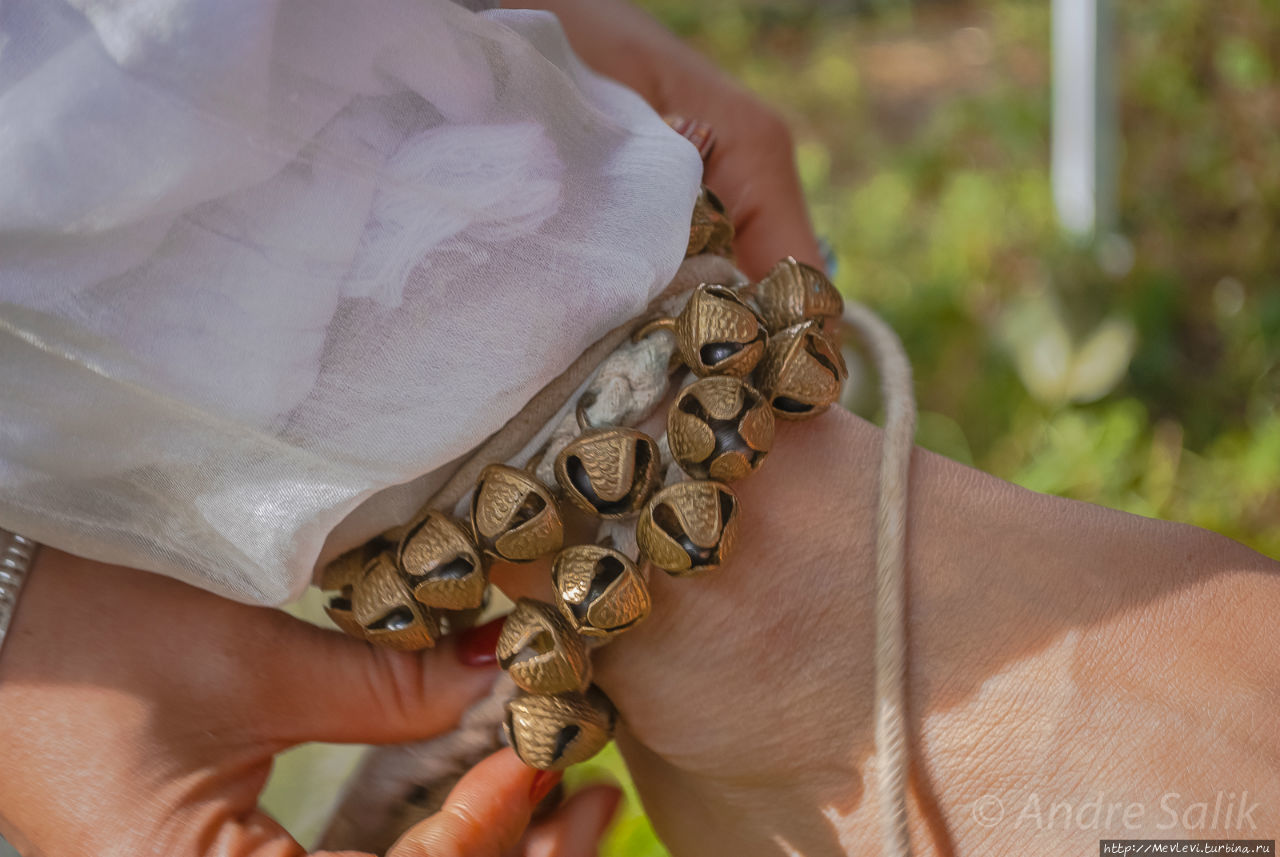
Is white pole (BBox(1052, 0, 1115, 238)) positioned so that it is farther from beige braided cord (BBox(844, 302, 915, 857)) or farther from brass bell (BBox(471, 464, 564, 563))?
brass bell (BBox(471, 464, 564, 563))

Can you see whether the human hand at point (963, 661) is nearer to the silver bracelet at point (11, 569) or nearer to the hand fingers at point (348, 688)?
the hand fingers at point (348, 688)

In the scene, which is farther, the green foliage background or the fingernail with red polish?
the green foliage background

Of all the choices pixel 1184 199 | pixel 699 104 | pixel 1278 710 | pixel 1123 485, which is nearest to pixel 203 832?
pixel 1278 710

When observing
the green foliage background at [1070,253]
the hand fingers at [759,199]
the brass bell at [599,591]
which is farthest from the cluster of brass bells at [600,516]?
the green foliage background at [1070,253]

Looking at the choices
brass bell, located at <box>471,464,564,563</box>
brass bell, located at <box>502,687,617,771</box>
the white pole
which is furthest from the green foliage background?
brass bell, located at <box>471,464,564,563</box>

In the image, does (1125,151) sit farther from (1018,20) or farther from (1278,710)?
(1278,710)

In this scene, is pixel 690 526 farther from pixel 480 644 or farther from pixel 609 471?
pixel 480 644

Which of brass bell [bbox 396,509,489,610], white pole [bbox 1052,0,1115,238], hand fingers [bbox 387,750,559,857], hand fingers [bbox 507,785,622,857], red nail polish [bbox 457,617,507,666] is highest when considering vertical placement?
brass bell [bbox 396,509,489,610]

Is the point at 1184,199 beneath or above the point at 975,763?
beneath
